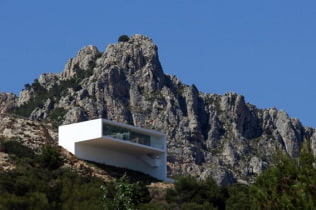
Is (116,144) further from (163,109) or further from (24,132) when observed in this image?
(163,109)

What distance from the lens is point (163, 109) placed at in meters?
126

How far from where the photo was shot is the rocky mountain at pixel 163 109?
121 m

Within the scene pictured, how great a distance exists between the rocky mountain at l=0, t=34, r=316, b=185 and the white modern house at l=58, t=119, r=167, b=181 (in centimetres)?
4599

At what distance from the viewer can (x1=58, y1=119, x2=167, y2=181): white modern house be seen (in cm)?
6212

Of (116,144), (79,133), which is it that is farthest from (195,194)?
(79,133)

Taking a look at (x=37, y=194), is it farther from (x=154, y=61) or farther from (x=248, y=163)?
(x=154, y=61)

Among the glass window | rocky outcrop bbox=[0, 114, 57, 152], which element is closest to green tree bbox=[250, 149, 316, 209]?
the glass window

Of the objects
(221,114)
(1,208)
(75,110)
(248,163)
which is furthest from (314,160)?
(221,114)

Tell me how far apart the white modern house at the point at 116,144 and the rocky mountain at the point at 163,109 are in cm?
4599

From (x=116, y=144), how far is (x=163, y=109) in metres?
63.4

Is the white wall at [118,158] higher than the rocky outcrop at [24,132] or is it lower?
lower

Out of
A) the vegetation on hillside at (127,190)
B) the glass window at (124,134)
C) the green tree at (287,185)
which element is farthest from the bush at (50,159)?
the green tree at (287,185)

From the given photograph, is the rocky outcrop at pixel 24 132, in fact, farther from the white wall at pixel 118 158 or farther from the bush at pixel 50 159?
the bush at pixel 50 159

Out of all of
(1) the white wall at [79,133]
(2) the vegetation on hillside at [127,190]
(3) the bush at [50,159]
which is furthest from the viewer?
(1) the white wall at [79,133]
